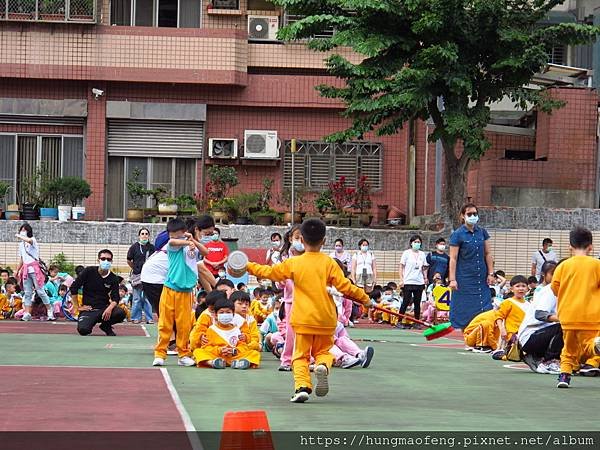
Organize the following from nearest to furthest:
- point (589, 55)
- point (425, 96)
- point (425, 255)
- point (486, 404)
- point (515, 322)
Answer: point (486, 404) < point (515, 322) < point (425, 255) < point (425, 96) < point (589, 55)

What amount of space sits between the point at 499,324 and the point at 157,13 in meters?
21.5


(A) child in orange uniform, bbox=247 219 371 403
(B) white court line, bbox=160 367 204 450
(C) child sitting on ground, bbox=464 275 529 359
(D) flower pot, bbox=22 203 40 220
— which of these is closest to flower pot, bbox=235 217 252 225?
(D) flower pot, bbox=22 203 40 220

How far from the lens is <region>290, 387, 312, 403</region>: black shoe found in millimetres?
10781

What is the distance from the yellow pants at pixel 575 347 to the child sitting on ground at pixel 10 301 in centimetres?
1546

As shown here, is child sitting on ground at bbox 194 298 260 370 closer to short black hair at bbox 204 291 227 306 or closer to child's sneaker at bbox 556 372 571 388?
short black hair at bbox 204 291 227 306

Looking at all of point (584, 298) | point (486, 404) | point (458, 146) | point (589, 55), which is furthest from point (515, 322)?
point (589, 55)

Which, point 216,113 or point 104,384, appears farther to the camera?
point 216,113

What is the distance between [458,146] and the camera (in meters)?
35.2

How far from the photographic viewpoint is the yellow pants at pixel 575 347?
12.6 m

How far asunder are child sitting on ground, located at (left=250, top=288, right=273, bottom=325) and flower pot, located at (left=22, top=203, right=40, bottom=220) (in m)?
11.1

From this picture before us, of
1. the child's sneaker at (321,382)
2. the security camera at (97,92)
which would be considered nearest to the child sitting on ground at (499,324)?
the child's sneaker at (321,382)

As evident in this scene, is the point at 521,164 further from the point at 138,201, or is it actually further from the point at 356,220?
the point at 138,201

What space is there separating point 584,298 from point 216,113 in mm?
24350

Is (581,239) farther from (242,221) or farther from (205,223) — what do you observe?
(242,221)
